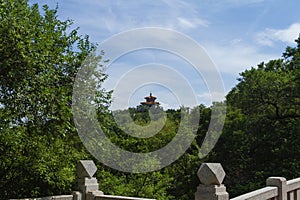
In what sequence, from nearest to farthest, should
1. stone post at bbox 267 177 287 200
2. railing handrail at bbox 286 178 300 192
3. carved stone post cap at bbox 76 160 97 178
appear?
stone post at bbox 267 177 287 200 → railing handrail at bbox 286 178 300 192 → carved stone post cap at bbox 76 160 97 178

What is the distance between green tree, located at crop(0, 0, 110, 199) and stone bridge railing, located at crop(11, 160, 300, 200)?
3.54 ft

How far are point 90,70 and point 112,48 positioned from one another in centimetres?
88

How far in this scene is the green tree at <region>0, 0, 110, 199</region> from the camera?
19.9 feet

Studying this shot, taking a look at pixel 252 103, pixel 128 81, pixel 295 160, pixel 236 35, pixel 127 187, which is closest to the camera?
pixel 128 81

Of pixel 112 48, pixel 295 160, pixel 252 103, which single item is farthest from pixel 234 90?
pixel 112 48

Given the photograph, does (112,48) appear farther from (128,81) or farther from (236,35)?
(236,35)

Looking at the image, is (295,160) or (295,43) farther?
(295,43)

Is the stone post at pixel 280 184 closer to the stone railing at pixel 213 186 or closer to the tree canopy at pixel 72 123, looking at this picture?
the stone railing at pixel 213 186

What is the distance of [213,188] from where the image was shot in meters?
4.38

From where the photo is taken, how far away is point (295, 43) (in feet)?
63.2

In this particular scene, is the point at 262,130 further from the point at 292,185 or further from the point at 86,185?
the point at 86,185

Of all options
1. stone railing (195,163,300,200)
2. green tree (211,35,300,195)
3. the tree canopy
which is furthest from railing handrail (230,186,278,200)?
green tree (211,35,300,195)

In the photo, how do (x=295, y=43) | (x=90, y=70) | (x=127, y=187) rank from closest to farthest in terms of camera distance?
(x=90, y=70)
(x=127, y=187)
(x=295, y=43)

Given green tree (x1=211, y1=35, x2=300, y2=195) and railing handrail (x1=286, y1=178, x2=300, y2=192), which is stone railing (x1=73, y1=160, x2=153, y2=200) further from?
green tree (x1=211, y1=35, x2=300, y2=195)
